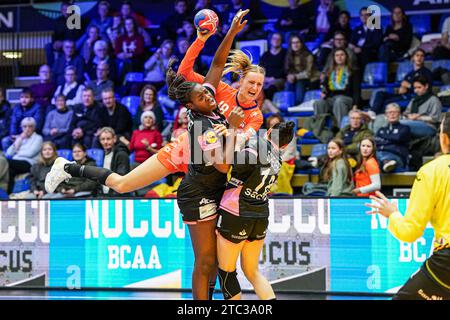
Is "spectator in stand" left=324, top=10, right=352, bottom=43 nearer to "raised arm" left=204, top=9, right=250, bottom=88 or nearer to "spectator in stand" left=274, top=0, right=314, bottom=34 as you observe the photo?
"spectator in stand" left=274, top=0, right=314, bottom=34

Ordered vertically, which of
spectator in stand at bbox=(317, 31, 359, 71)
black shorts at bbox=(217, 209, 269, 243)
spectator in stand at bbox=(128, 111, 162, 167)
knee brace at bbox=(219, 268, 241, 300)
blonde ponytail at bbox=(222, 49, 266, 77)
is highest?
spectator in stand at bbox=(317, 31, 359, 71)

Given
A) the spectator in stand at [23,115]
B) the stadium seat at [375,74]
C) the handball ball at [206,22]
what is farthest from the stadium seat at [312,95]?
the handball ball at [206,22]

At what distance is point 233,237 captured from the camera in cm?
614

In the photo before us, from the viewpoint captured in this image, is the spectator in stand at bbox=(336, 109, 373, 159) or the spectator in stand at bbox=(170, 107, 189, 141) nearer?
the spectator in stand at bbox=(336, 109, 373, 159)

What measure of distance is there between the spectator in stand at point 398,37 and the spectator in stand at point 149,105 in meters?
3.74

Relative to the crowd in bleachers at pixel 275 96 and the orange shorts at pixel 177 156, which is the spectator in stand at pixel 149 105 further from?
→ the orange shorts at pixel 177 156

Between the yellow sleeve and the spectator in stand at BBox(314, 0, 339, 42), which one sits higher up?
the spectator in stand at BBox(314, 0, 339, 42)

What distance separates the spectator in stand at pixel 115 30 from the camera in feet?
46.7

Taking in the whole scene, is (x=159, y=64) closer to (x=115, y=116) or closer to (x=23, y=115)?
(x=115, y=116)

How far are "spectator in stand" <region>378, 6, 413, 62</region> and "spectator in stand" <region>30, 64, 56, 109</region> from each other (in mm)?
5928

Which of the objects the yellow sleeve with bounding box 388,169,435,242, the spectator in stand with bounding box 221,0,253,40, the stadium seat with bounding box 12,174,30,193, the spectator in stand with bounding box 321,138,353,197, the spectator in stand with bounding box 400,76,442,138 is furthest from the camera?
the spectator in stand with bounding box 221,0,253,40

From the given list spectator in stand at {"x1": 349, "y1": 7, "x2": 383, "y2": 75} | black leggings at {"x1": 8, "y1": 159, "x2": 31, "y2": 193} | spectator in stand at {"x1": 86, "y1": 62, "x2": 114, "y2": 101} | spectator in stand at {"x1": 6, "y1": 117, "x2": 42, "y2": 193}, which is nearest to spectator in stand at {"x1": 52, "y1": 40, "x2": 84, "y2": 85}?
spectator in stand at {"x1": 86, "y1": 62, "x2": 114, "y2": 101}

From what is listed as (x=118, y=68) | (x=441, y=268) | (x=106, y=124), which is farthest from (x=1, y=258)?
(x=441, y=268)

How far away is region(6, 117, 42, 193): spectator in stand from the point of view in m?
12.2
